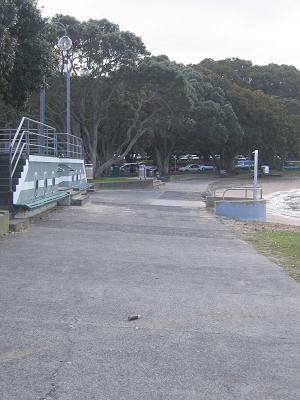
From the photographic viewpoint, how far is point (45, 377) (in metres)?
4.52

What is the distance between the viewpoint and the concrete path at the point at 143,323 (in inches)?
177

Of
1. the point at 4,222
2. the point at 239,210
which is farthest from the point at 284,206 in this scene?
the point at 4,222

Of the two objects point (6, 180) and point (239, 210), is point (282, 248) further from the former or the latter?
point (239, 210)

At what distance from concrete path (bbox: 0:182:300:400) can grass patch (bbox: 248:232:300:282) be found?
0.40m

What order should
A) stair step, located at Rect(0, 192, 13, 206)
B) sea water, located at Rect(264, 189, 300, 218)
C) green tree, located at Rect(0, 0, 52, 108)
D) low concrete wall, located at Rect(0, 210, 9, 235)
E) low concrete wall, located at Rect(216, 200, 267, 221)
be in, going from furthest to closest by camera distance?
sea water, located at Rect(264, 189, 300, 218)
low concrete wall, located at Rect(216, 200, 267, 221)
green tree, located at Rect(0, 0, 52, 108)
stair step, located at Rect(0, 192, 13, 206)
low concrete wall, located at Rect(0, 210, 9, 235)

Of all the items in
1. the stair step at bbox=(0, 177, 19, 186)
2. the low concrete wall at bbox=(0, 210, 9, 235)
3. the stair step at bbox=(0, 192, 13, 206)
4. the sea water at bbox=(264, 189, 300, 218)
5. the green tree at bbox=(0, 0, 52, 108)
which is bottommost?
the sea water at bbox=(264, 189, 300, 218)

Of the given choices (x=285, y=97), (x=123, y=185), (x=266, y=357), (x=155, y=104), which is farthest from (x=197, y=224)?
(x=285, y=97)

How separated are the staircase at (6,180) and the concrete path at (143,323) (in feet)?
6.50

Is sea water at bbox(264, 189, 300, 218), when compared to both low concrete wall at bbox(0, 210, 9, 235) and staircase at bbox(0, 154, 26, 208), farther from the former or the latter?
low concrete wall at bbox(0, 210, 9, 235)

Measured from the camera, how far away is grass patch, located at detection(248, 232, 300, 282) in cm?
1018

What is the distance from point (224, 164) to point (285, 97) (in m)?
23.2

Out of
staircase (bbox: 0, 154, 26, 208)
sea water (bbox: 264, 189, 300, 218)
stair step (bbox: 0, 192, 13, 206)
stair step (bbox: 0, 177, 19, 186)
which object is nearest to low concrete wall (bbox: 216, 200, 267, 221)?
sea water (bbox: 264, 189, 300, 218)

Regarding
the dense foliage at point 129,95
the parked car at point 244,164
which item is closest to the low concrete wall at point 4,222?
the dense foliage at point 129,95

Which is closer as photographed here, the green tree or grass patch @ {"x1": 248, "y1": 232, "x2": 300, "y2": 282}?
grass patch @ {"x1": 248, "y1": 232, "x2": 300, "y2": 282}
